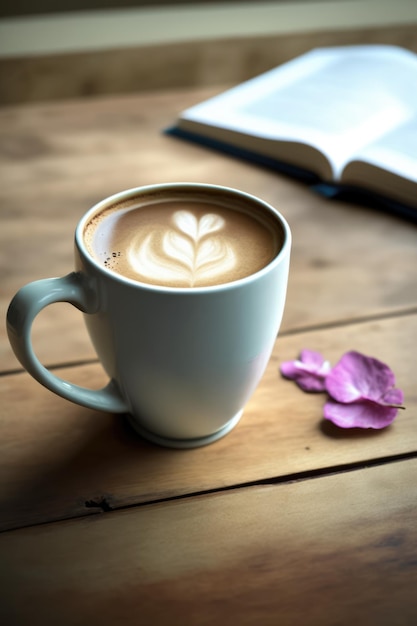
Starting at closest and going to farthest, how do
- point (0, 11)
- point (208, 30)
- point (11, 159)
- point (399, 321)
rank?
point (399, 321), point (11, 159), point (0, 11), point (208, 30)

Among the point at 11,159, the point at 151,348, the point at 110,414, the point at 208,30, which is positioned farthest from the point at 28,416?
the point at 208,30

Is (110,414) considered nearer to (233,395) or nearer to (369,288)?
(233,395)

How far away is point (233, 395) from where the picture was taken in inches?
21.5

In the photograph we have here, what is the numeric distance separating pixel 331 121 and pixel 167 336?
27.6 inches

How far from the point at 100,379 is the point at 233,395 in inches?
6.4

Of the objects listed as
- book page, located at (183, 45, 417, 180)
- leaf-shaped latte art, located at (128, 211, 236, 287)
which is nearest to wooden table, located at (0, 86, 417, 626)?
leaf-shaped latte art, located at (128, 211, 236, 287)

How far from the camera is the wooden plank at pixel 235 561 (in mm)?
458

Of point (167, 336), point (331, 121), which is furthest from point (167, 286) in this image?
point (331, 121)

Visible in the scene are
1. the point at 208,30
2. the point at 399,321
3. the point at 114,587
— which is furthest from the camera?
the point at 208,30

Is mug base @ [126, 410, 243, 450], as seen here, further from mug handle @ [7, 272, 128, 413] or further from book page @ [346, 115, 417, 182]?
book page @ [346, 115, 417, 182]

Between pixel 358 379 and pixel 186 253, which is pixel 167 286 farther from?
pixel 358 379

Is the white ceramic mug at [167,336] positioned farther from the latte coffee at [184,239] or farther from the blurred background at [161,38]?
the blurred background at [161,38]

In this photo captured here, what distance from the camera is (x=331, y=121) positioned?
1078 mm

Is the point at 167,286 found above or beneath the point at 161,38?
above
